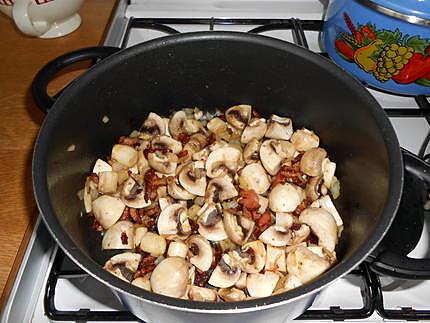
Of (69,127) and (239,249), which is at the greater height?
(69,127)

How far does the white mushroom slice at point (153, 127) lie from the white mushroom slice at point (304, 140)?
246mm

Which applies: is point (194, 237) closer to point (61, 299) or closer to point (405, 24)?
point (61, 299)

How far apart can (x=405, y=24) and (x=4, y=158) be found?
750mm

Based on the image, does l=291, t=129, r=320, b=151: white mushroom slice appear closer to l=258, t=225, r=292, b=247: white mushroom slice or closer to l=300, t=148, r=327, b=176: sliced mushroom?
l=300, t=148, r=327, b=176: sliced mushroom

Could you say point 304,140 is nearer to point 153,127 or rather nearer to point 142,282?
point 153,127

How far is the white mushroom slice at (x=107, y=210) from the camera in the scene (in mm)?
804

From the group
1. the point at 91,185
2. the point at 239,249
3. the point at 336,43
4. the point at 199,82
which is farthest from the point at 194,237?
the point at 336,43

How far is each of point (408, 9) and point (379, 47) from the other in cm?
9

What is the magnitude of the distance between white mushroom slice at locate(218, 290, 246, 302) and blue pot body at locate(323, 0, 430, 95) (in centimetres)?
52

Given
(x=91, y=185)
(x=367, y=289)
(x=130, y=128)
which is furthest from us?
(x=130, y=128)

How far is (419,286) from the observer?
756 millimetres

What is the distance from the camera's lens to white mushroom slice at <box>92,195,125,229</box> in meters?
0.80

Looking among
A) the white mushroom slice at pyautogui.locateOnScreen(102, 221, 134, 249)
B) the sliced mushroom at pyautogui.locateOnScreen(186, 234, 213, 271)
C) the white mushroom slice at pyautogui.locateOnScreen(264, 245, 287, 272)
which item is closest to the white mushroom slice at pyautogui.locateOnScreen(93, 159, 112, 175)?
the white mushroom slice at pyautogui.locateOnScreen(102, 221, 134, 249)

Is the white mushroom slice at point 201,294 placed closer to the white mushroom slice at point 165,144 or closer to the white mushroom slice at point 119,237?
the white mushroom slice at point 119,237
